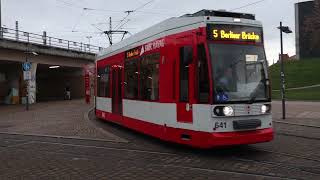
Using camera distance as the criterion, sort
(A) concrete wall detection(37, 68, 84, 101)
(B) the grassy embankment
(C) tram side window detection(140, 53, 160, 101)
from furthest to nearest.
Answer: (A) concrete wall detection(37, 68, 84, 101) < (B) the grassy embankment < (C) tram side window detection(140, 53, 160, 101)

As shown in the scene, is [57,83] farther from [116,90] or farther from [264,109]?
[264,109]

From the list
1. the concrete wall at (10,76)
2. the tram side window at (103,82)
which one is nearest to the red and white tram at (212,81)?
the tram side window at (103,82)

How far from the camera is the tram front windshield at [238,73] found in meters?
10.8

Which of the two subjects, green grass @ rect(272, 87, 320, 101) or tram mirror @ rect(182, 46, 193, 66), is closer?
tram mirror @ rect(182, 46, 193, 66)

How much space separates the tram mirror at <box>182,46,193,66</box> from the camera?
11375 millimetres

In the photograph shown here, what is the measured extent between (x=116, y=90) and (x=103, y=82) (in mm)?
2608

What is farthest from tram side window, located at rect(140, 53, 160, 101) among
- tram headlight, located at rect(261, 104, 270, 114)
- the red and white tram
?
tram headlight, located at rect(261, 104, 270, 114)

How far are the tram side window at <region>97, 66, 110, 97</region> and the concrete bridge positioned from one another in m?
19.0

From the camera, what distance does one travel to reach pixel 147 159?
36.7 ft

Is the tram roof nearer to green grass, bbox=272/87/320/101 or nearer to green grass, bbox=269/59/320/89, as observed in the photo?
green grass, bbox=272/87/320/101

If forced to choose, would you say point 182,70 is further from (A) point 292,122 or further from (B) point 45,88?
(B) point 45,88

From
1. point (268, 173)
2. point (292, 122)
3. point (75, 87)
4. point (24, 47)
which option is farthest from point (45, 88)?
point (268, 173)

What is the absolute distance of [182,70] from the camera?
38.4ft

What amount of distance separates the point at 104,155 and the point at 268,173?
4307 millimetres
